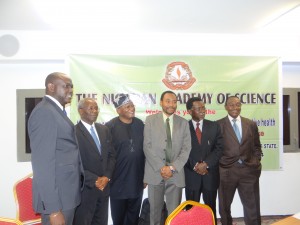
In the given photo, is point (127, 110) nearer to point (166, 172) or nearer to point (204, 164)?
point (166, 172)

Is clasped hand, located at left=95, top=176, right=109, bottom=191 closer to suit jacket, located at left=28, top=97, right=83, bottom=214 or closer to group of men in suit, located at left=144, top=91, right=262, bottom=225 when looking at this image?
group of men in suit, located at left=144, top=91, right=262, bottom=225

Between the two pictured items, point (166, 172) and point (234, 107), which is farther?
point (234, 107)

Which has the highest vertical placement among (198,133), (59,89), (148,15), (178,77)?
(148,15)

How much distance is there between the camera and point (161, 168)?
8.87 feet

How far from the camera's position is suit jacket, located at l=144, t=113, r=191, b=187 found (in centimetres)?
273

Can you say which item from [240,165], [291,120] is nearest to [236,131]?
[240,165]

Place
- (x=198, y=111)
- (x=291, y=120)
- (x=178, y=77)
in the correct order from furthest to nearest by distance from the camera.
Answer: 1. (x=291, y=120)
2. (x=178, y=77)
3. (x=198, y=111)

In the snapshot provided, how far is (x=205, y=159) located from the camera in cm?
292

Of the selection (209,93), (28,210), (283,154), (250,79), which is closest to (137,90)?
(209,93)

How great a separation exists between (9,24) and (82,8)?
3.85 feet

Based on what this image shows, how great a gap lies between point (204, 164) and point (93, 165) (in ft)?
3.82

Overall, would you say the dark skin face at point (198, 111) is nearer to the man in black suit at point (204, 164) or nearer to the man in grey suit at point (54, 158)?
the man in black suit at point (204, 164)

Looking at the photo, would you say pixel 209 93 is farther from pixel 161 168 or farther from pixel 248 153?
pixel 161 168

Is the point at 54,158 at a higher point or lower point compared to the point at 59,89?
lower
